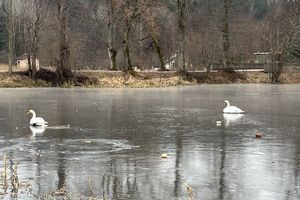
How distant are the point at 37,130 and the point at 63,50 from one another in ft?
105

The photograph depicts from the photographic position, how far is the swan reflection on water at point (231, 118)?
20.4m

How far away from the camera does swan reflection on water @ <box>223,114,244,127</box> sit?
2037cm

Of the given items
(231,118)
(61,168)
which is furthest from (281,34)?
(61,168)

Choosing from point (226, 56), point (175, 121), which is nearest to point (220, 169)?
point (175, 121)

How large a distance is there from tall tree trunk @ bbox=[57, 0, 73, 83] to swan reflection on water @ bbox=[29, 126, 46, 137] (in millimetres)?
30385

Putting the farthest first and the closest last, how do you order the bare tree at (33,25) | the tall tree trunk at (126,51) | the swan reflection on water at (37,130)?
1. the tall tree trunk at (126,51)
2. the bare tree at (33,25)
3. the swan reflection on water at (37,130)

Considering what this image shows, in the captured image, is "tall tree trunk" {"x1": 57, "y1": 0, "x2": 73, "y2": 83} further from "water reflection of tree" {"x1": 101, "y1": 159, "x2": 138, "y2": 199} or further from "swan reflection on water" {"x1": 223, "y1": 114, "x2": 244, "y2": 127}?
"water reflection of tree" {"x1": 101, "y1": 159, "x2": 138, "y2": 199}

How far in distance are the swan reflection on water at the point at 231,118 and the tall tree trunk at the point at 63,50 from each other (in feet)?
91.3

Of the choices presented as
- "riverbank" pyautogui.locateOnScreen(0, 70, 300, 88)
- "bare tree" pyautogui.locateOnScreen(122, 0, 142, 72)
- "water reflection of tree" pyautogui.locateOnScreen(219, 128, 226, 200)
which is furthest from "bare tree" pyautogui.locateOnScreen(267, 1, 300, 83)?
"water reflection of tree" pyautogui.locateOnScreen(219, 128, 226, 200)

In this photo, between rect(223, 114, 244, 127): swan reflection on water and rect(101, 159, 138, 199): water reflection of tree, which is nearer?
rect(101, 159, 138, 199): water reflection of tree

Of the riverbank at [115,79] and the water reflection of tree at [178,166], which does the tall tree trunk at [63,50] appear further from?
the water reflection of tree at [178,166]

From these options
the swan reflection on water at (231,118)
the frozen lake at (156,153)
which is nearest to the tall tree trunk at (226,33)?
the frozen lake at (156,153)

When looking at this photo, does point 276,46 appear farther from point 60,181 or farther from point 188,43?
point 60,181

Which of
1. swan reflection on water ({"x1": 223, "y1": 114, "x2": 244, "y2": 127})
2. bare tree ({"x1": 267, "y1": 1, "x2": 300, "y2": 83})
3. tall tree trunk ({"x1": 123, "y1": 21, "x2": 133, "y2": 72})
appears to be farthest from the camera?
bare tree ({"x1": 267, "y1": 1, "x2": 300, "y2": 83})
